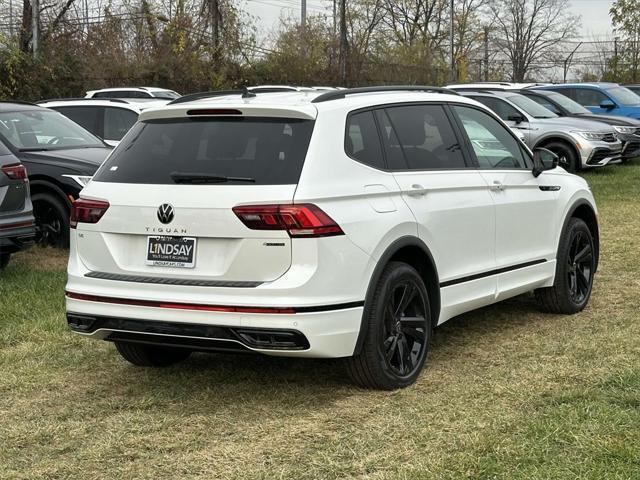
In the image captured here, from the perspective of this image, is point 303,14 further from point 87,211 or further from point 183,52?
point 87,211

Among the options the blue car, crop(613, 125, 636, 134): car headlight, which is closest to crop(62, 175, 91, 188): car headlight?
crop(613, 125, 636, 134): car headlight

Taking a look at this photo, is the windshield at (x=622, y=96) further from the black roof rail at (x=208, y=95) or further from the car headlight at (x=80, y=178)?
the black roof rail at (x=208, y=95)

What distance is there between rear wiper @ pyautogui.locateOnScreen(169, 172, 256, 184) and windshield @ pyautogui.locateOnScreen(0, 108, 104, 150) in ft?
19.7

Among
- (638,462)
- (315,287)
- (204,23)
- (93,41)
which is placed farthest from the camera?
(204,23)

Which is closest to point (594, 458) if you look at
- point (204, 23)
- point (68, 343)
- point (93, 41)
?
point (68, 343)

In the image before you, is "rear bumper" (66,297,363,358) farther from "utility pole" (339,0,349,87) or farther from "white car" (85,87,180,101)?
"utility pole" (339,0,349,87)

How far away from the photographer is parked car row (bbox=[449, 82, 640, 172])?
57.3ft

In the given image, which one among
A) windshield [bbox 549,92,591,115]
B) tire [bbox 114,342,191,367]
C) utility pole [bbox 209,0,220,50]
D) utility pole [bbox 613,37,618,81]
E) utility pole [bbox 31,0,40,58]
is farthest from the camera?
utility pole [bbox 613,37,618,81]

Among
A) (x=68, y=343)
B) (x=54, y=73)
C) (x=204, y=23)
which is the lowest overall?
(x=68, y=343)

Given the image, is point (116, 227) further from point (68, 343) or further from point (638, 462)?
point (638, 462)

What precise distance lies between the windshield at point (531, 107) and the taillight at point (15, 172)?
11871 mm

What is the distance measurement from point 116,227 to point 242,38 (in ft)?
93.5

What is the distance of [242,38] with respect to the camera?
1282 inches

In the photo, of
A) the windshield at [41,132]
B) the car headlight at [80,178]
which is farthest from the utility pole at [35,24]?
the car headlight at [80,178]
